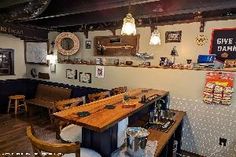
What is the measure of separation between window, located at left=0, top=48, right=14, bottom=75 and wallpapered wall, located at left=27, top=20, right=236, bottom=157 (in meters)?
3.66

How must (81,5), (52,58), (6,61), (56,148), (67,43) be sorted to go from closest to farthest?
(56,148) → (81,5) → (67,43) → (52,58) → (6,61)

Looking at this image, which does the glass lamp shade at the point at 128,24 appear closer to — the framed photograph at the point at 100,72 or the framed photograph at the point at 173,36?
the framed photograph at the point at 173,36

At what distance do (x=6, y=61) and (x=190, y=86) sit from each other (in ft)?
17.6

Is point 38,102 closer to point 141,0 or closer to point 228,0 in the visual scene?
point 141,0

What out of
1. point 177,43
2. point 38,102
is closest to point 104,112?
point 177,43

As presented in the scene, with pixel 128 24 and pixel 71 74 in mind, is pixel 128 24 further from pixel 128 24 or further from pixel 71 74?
pixel 71 74

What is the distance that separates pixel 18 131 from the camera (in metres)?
4.41

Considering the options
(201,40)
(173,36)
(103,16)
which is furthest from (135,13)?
(201,40)

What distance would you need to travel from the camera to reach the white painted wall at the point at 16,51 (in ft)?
19.4

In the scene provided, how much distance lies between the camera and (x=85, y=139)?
1968 millimetres

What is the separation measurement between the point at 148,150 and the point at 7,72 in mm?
5616

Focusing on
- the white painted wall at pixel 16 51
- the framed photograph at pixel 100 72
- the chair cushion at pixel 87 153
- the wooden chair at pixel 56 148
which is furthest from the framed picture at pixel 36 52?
the wooden chair at pixel 56 148

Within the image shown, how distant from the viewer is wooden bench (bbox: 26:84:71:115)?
5.23 meters

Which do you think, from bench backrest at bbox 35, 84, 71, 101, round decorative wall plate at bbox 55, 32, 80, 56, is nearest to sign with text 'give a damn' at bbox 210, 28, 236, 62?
round decorative wall plate at bbox 55, 32, 80, 56
